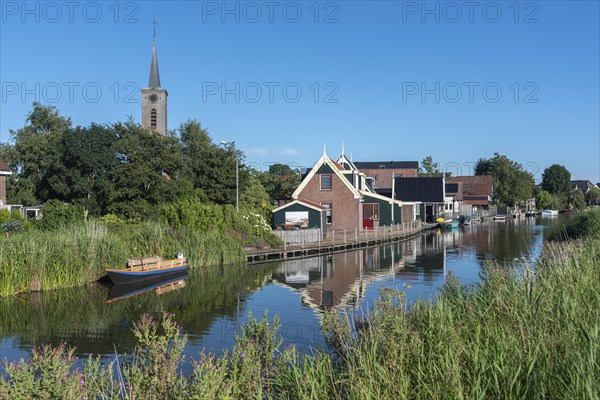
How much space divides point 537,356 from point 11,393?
6586 mm

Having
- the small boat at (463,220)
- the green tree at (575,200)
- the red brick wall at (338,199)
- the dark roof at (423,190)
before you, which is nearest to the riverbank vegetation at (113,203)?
the red brick wall at (338,199)

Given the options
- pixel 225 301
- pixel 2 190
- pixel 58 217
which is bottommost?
pixel 225 301

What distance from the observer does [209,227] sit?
104 ft

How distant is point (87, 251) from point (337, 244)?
65.2 ft

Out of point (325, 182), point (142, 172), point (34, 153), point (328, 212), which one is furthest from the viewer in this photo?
point (34, 153)

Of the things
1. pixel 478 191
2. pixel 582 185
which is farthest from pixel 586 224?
pixel 582 185

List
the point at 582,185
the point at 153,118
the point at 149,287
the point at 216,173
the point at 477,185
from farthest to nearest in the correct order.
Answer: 1. the point at 582,185
2. the point at 477,185
3. the point at 153,118
4. the point at 216,173
5. the point at 149,287

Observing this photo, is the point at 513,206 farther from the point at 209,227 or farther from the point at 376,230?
the point at 209,227

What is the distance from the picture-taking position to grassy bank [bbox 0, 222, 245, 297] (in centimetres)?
2073

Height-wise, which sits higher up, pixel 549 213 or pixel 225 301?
pixel 549 213

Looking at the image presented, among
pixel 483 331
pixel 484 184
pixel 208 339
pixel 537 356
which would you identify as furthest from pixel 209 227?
pixel 484 184

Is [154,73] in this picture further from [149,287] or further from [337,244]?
[149,287]

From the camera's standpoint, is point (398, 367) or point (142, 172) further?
point (142, 172)

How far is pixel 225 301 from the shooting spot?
20234 mm
